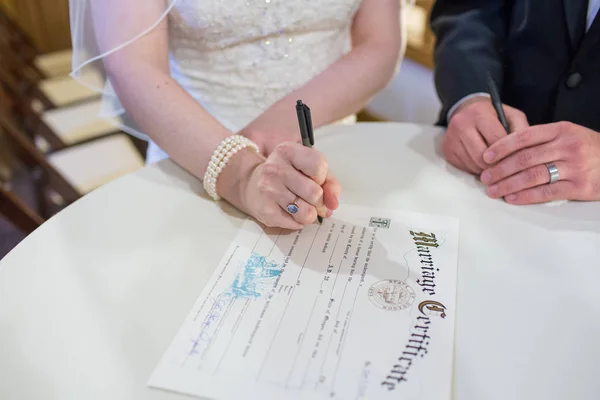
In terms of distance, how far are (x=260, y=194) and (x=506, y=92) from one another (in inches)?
21.5

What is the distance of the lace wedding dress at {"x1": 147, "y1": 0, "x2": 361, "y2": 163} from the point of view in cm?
80

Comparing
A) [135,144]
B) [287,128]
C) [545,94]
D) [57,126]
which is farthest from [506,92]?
[57,126]

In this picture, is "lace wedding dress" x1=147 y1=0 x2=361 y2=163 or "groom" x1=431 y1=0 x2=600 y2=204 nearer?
"groom" x1=431 y1=0 x2=600 y2=204

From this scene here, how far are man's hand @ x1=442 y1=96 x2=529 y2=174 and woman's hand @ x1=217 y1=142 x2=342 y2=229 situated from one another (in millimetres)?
230

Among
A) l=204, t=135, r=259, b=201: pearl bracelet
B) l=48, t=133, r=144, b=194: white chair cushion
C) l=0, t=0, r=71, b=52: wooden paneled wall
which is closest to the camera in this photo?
l=204, t=135, r=259, b=201: pearl bracelet

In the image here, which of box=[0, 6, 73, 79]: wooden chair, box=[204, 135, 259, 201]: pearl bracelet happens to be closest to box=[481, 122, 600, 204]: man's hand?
box=[204, 135, 259, 201]: pearl bracelet

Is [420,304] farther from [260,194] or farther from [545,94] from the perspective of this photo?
[545,94]

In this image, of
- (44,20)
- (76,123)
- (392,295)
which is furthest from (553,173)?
(44,20)

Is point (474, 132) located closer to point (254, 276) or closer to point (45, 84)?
point (254, 276)

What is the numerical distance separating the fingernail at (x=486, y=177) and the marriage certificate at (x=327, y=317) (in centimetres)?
9

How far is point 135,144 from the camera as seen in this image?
162cm

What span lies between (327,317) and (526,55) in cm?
61

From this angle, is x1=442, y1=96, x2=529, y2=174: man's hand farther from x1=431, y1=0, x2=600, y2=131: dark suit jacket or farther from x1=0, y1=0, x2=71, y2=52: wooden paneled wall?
x1=0, y1=0, x2=71, y2=52: wooden paneled wall

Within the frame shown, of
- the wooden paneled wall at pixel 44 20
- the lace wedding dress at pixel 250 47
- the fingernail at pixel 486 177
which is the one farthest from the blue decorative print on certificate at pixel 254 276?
the wooden paneled wall at pixel 44 20
